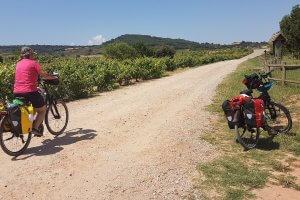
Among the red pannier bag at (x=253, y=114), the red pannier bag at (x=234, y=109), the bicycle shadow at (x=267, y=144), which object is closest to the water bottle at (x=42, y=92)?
the red pannier bag at (x=234, y=109)

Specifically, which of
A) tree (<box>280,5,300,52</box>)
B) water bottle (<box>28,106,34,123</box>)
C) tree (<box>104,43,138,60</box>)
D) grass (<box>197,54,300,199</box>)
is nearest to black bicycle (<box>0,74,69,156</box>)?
water bottle (<box>28,106,34,123</box>)

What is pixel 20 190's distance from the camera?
16.8 feet

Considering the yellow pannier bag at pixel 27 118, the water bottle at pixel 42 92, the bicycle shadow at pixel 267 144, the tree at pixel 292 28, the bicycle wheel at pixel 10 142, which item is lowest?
the bicycle shadow at pixel 267 144

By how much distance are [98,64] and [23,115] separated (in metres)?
12.2

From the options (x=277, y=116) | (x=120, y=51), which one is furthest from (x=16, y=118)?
(x=120, y=51)

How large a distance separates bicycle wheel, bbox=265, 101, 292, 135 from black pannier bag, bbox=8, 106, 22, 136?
5080 mm

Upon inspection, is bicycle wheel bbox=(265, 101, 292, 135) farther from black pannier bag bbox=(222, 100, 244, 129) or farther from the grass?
black pannier bag bbox=(222, 100, 244, 129)

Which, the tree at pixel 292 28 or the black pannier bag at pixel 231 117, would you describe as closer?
the black pannier bag at pixel 231 117

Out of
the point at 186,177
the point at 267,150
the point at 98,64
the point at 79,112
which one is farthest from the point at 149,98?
the point at 186,177

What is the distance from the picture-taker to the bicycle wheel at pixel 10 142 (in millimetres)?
6387

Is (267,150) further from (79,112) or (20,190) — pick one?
(79,112)

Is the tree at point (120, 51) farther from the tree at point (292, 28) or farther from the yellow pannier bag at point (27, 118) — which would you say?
the yellow pannier bag at point (27, 118)

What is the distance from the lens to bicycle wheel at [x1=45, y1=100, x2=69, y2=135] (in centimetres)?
784

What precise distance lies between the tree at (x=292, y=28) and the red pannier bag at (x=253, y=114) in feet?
118
